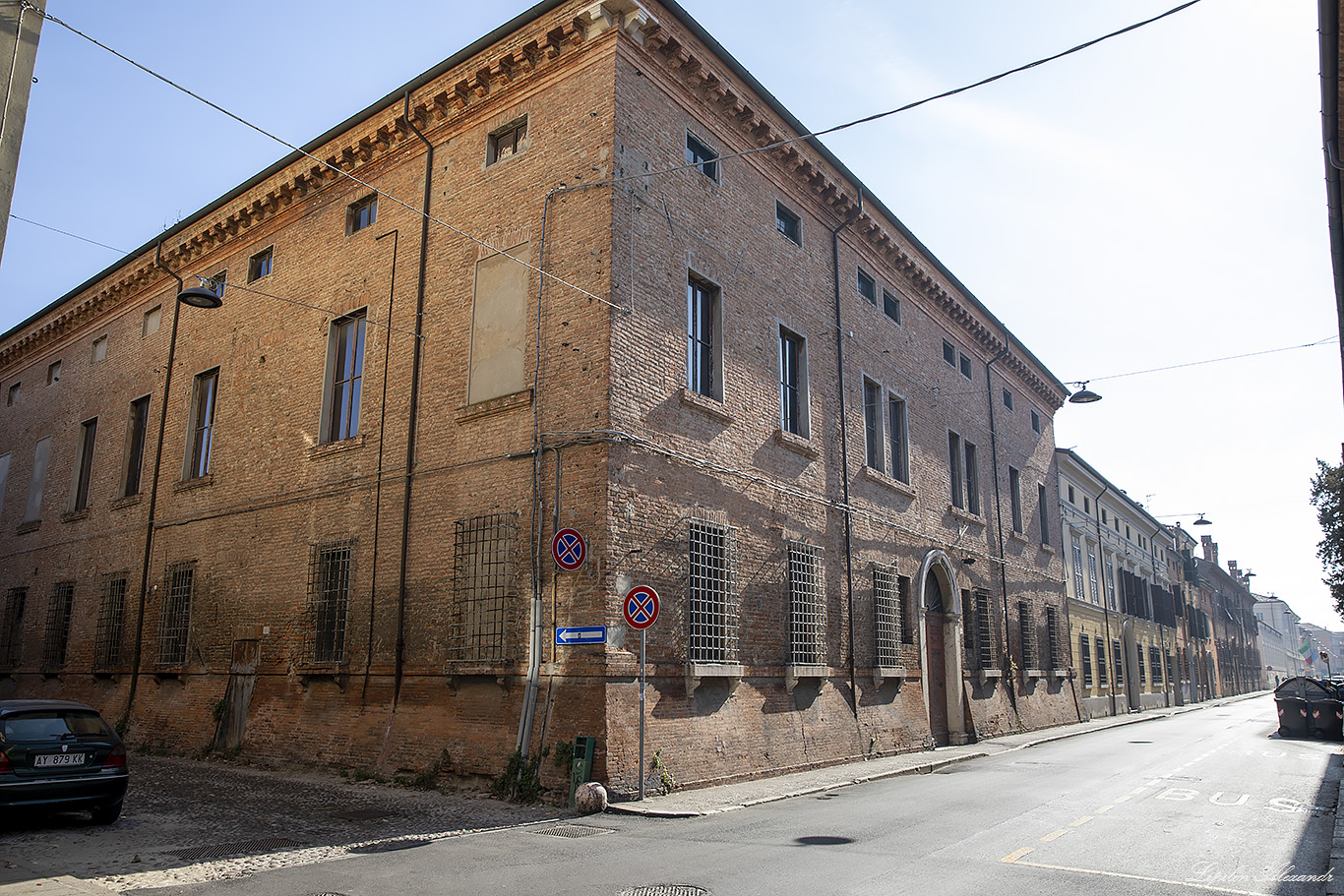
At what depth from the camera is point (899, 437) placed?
19.7 m

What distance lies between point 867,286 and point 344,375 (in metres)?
10.8

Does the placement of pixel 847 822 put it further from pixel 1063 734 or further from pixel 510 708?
pixel 1063 734

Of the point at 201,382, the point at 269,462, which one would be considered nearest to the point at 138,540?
the point at 201,382

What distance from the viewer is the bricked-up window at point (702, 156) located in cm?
1391

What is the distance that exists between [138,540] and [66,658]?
3.73 metres

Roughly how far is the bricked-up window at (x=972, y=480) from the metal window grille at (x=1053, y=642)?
6.08 meters

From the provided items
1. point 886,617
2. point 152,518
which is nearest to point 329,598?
point 152,518

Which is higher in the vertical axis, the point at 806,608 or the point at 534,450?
the point at 534,450

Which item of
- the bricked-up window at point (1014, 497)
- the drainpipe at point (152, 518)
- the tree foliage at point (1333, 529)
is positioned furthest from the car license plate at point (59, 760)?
the tree foliage at point (1333, 529)

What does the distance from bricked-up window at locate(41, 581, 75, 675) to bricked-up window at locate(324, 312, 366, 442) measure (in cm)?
1015

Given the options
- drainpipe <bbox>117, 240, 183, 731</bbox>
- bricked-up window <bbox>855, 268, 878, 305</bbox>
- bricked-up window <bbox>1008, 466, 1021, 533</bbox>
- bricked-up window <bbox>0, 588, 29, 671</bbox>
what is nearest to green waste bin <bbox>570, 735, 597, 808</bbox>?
bricked-up window <bbox>855, 268, 878, 305</bbox>

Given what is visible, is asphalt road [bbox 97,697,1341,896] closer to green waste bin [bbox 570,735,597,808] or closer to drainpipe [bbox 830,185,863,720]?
green waste bin [bbox 570,735,597,808]

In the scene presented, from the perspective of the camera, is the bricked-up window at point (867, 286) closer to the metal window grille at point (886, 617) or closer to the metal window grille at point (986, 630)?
the metal window grille at point (886, 617)

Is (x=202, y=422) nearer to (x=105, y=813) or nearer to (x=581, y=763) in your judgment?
(x=105, y=813)
